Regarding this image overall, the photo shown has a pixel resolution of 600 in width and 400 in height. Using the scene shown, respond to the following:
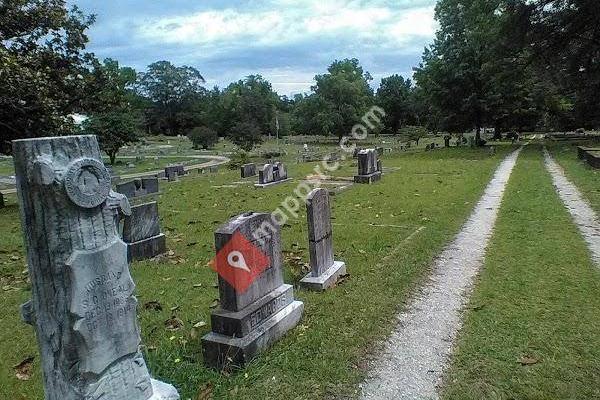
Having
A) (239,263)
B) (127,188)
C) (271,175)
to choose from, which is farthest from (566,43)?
(239,263)

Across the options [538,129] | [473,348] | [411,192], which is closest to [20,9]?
[411,192]

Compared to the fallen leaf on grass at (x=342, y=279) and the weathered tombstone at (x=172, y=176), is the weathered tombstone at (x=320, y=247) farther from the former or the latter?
the weathered tombstone at (x=172, y=176)

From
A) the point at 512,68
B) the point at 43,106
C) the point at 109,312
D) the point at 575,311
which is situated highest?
the point at 512,68

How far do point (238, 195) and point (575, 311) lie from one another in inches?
470

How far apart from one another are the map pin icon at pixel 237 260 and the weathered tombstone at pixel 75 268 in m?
1.34

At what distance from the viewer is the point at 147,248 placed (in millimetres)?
8477

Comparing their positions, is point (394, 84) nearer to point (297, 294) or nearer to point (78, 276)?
point (297, 294)

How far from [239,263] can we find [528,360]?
3.05m

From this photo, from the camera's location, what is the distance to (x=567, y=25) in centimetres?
2416

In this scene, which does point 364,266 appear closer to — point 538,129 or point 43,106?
point 43,106

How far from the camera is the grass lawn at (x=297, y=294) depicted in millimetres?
4176

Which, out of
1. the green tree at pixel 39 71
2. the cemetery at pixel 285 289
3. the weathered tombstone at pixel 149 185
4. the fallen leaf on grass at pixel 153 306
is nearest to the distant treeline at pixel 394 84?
the green tree at pixel 39 71

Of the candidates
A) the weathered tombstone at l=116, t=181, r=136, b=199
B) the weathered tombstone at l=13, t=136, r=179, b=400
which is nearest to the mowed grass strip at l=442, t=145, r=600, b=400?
the weathered tombstone at l=13, t=136, r=179, b=400

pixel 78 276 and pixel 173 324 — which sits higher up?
pixel 78 276
